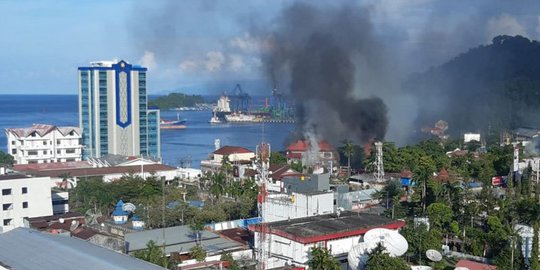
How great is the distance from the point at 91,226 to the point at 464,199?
7.14 meters

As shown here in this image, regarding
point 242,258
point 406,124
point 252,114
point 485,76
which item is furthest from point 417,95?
point 242,258

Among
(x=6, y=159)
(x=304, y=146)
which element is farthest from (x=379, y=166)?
(x=6, y=159)

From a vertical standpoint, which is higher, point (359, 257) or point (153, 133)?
point (153, 133)

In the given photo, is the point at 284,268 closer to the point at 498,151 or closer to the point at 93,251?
the point at 93,251

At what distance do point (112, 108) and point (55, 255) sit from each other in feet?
53.8

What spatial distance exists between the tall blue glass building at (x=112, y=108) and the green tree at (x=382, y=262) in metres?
17.1

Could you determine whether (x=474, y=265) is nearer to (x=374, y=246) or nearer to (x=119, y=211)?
(x=374, y=246)

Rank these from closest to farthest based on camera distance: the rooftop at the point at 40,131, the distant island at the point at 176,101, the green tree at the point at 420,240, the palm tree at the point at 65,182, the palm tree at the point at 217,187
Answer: the green tree at the point at 420,240, the palm tree at the point at 217,187, the palm tree at the point at 65,182, the rooftop at the point at 40,131, the distant island at the point at 176,101

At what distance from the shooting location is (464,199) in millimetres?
13609

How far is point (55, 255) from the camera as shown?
831 cm

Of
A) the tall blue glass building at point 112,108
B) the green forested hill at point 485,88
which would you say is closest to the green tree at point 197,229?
the tall blue glass building at point 112,108

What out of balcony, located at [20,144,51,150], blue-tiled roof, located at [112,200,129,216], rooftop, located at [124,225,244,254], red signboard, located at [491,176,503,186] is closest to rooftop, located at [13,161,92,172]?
balcony, located at [20,144,51,150]

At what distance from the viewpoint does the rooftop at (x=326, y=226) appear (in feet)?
32.0

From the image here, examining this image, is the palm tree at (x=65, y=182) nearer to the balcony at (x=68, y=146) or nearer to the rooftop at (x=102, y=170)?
the rooftop at (x=102, y=170)
